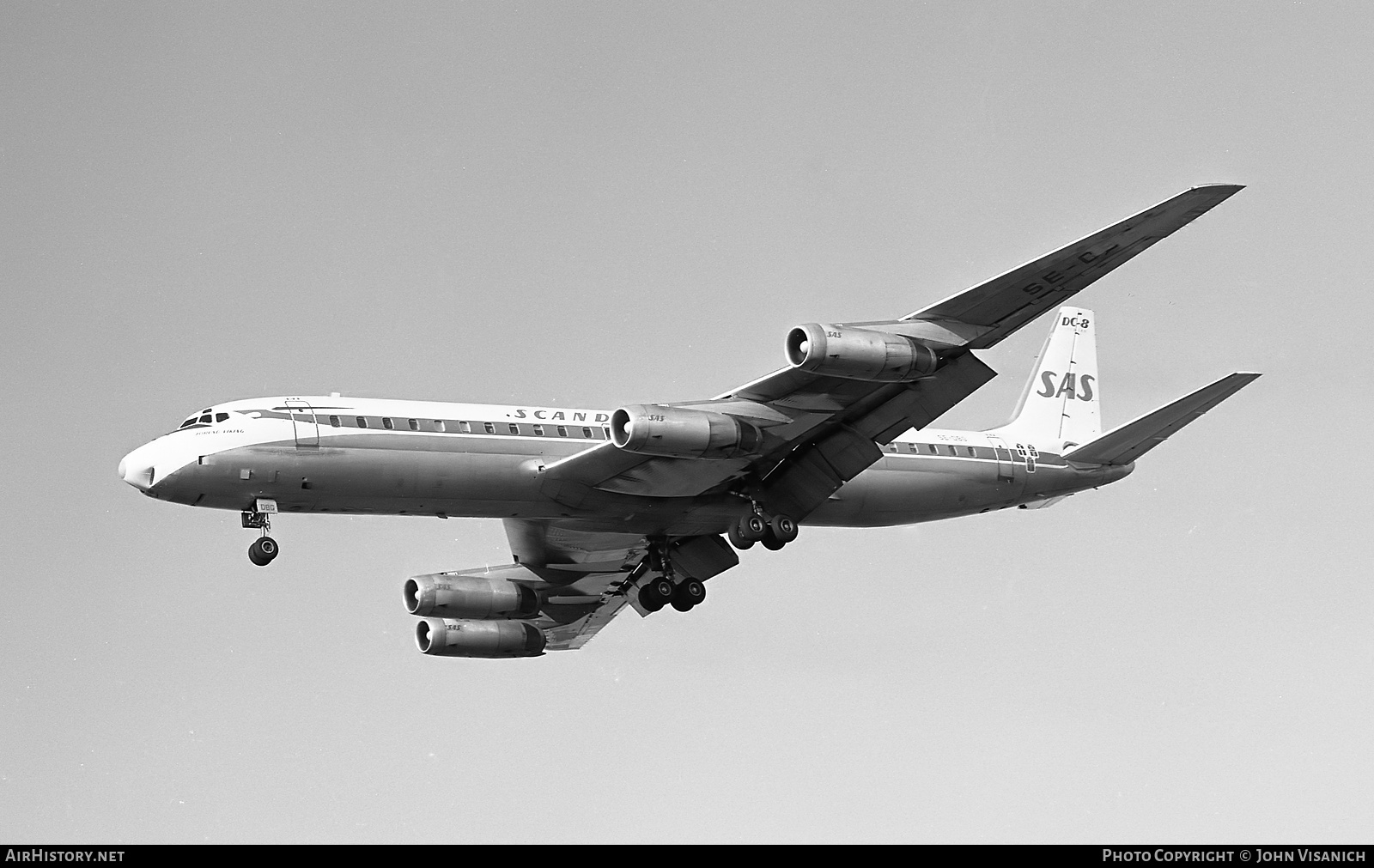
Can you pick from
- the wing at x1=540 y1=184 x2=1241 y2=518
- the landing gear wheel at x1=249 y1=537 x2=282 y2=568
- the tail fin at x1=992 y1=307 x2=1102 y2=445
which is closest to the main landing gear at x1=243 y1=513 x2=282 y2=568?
the landing gear wheel at x1=249 y1=537 x2=282 y2=568

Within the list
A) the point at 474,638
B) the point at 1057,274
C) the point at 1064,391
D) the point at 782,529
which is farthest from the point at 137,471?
the point at 1064,391

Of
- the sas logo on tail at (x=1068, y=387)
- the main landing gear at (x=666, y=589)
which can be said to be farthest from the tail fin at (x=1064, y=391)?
the main landing gear at (x=666, y=589)

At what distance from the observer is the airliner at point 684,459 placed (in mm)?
36844

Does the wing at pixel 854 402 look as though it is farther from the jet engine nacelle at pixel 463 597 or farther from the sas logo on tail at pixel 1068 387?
the sas logo on tail at pixel 1068 387

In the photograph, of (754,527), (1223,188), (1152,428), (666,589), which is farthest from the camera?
(666,589)

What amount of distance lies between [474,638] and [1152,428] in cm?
1760

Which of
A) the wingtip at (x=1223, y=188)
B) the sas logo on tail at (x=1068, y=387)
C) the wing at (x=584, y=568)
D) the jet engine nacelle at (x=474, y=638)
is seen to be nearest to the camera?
the wingtip at (x=1223, y=188)

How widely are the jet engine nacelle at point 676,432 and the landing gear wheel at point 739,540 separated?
411 cm

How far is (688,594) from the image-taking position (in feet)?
147

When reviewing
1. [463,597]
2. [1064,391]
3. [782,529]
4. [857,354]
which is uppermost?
[1064,391]

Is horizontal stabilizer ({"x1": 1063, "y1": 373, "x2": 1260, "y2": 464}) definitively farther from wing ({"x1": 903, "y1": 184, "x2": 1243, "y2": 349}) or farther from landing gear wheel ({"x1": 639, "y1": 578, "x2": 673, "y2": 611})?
landing gear wheel ({"x1": 639, "y1": 578, "x2": 673, "y2": 611})

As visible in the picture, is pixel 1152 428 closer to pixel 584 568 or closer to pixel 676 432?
pixel 676 432

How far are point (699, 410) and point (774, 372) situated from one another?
176cm

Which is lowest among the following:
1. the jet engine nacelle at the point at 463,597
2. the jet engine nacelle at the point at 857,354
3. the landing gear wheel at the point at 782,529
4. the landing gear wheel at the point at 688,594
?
the landing gear wheel at the point at 688,594
